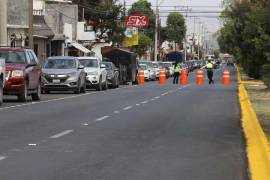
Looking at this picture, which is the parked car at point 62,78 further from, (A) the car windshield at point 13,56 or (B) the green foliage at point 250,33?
(B) the green foliage at point 250,33

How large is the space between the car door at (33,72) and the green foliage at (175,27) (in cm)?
11517

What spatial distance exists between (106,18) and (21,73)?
5612 cm

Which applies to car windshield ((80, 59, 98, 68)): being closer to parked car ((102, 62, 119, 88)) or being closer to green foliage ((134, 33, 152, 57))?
parked car ((102, 62, 119, 88))

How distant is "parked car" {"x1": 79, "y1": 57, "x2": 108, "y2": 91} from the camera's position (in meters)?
37.7

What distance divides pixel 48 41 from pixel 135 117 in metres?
39.3

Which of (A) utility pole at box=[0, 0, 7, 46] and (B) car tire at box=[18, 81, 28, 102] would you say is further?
(A) utility pole at box=[0, 0, 7, 46]

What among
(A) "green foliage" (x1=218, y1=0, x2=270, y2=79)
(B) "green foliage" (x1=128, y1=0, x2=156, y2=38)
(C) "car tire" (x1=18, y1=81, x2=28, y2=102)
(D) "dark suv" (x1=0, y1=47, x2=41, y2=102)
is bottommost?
(C) "car tire" (x1=18, y1=81, x2=28, y2=102)

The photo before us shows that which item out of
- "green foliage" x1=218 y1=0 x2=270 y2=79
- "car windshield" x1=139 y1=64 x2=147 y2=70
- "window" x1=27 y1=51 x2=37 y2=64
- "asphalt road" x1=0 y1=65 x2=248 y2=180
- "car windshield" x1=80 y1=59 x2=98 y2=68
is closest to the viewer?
"asphalt road" x1=0 y1=65 x2=248 y2=180

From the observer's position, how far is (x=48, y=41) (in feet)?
189

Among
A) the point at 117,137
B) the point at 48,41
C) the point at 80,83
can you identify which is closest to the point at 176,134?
the point at 117,137

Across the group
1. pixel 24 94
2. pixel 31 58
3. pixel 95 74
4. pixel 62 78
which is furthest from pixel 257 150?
pixel 95 74

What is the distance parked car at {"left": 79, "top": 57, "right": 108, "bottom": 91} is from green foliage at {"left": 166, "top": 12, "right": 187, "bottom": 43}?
103 meters

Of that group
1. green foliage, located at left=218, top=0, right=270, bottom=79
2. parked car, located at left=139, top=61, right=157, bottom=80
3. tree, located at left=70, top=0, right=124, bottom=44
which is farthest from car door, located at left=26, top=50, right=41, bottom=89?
tree, located at left=70, top=0, right=124, bottom=44

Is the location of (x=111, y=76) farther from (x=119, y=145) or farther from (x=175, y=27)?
(x=175, y=27)
